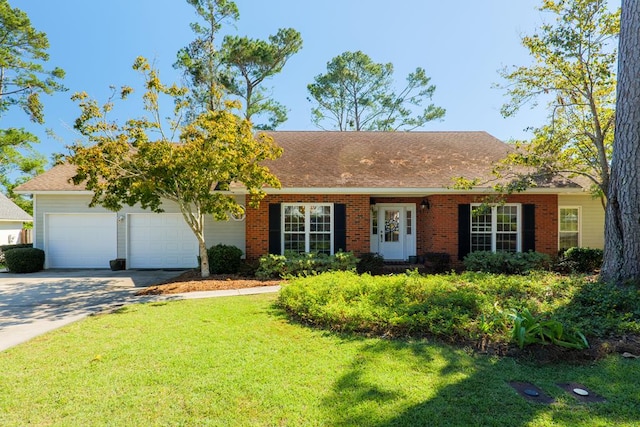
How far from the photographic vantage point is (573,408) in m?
3.21

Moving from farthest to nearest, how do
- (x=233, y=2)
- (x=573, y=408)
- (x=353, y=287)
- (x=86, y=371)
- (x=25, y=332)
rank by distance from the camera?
1. (x=233, y=2)
2. (x=353, y=287)
3. (x=25, y=332)
4. (x=86, y=371)
5. (x=573, y=408)

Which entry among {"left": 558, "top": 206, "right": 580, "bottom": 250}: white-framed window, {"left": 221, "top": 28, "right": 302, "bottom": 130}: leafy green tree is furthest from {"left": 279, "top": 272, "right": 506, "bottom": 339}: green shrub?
{"left": 221, "top": 28, "right": 302, "bottom": 130}: leafy green tree

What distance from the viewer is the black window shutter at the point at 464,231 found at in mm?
11867

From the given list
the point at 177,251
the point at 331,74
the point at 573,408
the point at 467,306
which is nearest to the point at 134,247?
the point at 177,251

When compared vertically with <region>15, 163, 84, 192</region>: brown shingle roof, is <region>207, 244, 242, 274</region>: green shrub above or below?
below

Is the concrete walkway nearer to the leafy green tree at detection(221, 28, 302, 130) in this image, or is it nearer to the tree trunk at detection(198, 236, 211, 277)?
the tree trunk at detection(198, 236, 211, 277)

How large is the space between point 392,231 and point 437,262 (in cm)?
221

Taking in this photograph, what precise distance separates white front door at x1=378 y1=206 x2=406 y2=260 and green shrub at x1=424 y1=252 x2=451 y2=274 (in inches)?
65.2

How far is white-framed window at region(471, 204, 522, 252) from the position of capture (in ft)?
39.4

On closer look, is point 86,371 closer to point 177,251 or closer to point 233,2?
point 177,251

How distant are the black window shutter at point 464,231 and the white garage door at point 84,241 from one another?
1240cm

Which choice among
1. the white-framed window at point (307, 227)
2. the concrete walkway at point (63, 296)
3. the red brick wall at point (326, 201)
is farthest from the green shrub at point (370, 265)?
the concrete walkway at point (63, 296)

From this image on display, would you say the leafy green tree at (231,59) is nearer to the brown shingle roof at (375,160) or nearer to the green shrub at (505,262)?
the brown shingle roof at (375,160)

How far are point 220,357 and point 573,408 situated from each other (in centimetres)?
363
